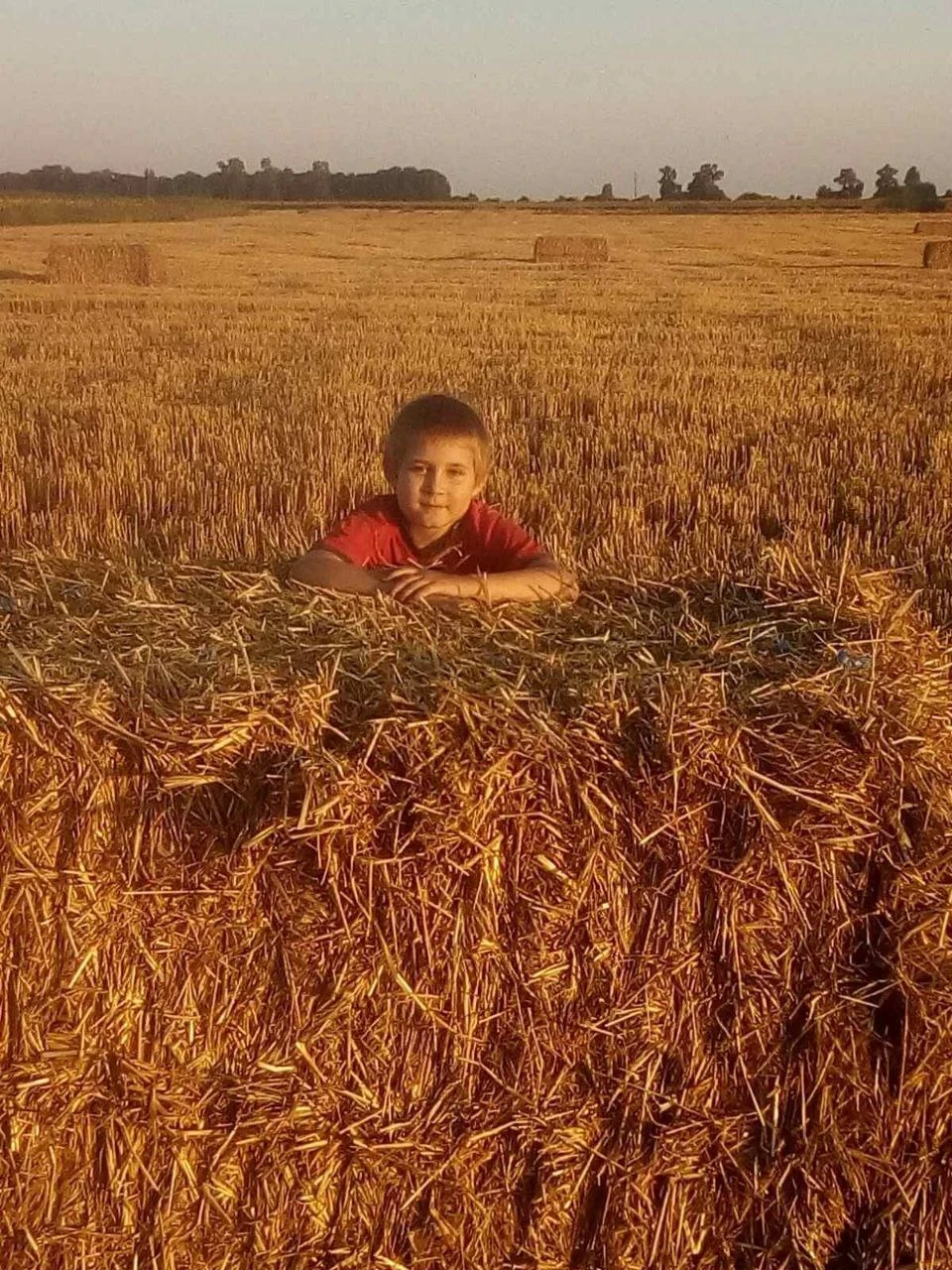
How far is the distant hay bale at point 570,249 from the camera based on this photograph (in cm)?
2942

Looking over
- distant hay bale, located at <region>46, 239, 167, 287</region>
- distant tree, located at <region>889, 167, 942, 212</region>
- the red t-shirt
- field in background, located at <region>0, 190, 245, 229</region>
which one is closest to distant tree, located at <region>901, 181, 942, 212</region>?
distant tree, located at <region>889, 167, 942, 212</region>

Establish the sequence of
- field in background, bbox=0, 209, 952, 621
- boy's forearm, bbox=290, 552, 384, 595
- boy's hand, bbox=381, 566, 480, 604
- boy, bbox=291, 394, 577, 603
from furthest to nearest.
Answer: field in background, bbox=0, 209, 952, 621 < boy, bbox=291, 394, 577, 603 < boy's forearm, bbox=290, 552, 384, 595 < boy's hand, bbox=381, 566, 480, 604

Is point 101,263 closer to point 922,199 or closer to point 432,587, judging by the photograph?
point 432,587

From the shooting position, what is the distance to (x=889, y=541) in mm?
6480

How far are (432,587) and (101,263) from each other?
21.3 metres

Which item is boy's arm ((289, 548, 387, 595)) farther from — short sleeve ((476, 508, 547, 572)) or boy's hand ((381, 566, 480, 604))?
short sleeve ((476, 508, 547, 572))

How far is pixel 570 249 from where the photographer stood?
2945cm

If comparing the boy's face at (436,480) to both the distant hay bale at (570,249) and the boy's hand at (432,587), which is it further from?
the distant hay bale at (570,249)

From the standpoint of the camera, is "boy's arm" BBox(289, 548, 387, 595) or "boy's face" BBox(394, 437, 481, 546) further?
"boy's face" BBox(394, 437, 481, 546)

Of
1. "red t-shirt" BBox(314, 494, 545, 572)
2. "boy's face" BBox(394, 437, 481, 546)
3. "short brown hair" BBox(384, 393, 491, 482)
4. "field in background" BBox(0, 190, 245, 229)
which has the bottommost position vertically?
"red t-shirt" BBox(314, 494, 545, 572)

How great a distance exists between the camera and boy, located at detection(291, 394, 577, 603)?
3510 millimetres

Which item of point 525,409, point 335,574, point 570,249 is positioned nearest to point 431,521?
point 335,574

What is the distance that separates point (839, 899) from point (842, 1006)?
197mm

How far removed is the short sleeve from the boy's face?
0.36 ft
